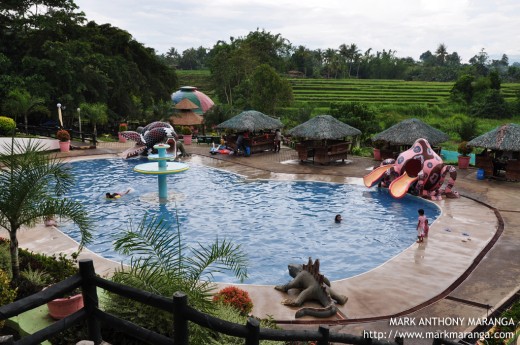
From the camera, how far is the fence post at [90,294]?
13.8ft

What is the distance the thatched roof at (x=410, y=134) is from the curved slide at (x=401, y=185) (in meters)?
3.43

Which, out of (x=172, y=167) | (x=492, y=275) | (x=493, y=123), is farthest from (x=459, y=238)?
(x=493, y=123)

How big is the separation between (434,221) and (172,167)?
986cm

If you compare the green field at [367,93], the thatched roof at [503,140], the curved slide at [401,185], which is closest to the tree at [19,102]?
the curved slide at [401,185]

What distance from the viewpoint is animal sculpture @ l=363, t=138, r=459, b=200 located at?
18.0 meters

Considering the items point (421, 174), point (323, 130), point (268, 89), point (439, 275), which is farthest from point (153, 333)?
point (268, 89)

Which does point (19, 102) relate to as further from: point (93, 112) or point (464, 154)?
point (464, 154)

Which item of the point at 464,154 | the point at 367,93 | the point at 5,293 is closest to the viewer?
the point at 5,293

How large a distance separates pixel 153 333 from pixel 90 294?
0.76 meters

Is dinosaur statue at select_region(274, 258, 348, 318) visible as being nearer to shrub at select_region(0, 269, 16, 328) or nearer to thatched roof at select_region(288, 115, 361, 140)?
shrub at select_region(0, 269, 16, 328)

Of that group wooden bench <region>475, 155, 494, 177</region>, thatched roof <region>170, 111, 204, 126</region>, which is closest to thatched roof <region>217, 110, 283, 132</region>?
wooden bench <region>475, 155, 494, 177</region>

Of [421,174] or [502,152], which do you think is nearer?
[421,174]

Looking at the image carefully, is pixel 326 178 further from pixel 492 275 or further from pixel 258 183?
pixel 492 275

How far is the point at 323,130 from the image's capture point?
78.7 ft
